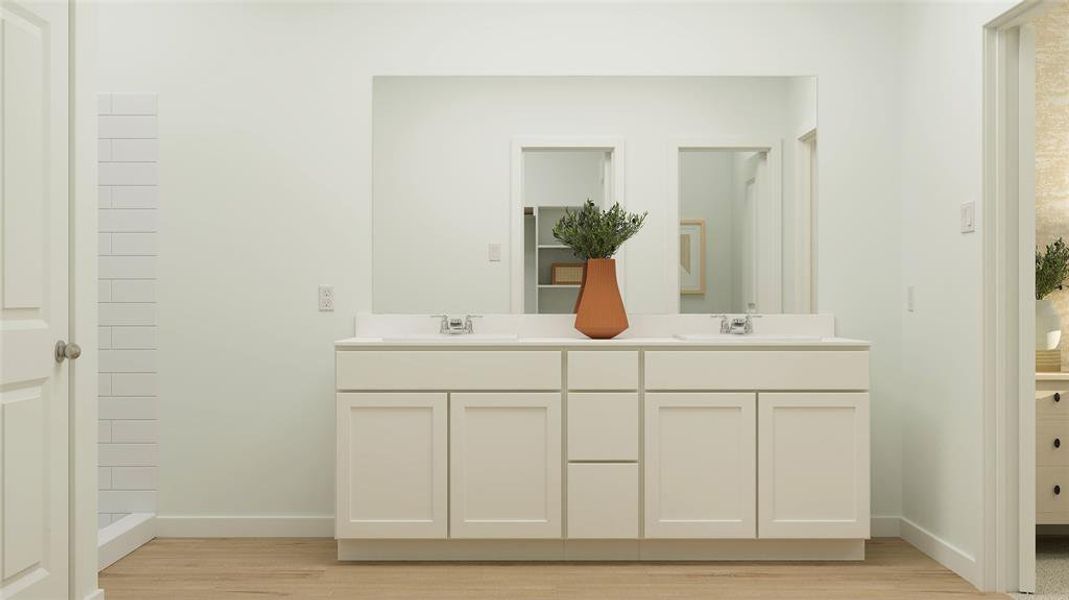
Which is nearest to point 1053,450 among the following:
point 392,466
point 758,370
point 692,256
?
point 758,370

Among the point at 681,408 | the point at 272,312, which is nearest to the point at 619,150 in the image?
the point at 681,408

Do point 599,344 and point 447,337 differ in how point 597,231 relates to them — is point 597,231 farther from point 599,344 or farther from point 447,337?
point 447,337

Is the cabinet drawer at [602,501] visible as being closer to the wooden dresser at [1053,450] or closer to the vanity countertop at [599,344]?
the vanity countertop at [599,344]

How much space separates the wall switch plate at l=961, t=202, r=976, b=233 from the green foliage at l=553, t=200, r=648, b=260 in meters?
1.19

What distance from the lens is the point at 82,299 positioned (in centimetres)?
247

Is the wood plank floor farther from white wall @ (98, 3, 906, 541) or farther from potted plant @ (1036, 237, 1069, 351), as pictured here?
potted plant @ (1036, 237, 1069, 351)

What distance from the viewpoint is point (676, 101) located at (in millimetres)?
3494

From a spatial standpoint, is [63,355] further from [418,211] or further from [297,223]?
[418,211]

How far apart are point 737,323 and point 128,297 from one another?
8.46 ft

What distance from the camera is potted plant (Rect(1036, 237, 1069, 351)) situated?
11.2 feet

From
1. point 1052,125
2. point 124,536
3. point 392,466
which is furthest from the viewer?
point 1052,125

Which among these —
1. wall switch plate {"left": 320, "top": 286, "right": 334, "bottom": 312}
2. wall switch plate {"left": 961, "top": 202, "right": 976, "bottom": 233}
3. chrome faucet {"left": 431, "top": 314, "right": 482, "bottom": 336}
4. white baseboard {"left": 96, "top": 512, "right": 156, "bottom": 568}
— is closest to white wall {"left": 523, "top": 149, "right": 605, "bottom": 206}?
chrome faucet {"left": 431, "top": 314, "right": 482, "bottom": 336}

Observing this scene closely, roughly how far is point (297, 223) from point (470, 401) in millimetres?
1133

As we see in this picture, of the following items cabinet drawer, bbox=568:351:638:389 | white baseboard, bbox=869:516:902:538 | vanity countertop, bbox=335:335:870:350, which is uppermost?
vanity countertop, bbox=335:335:870:350
